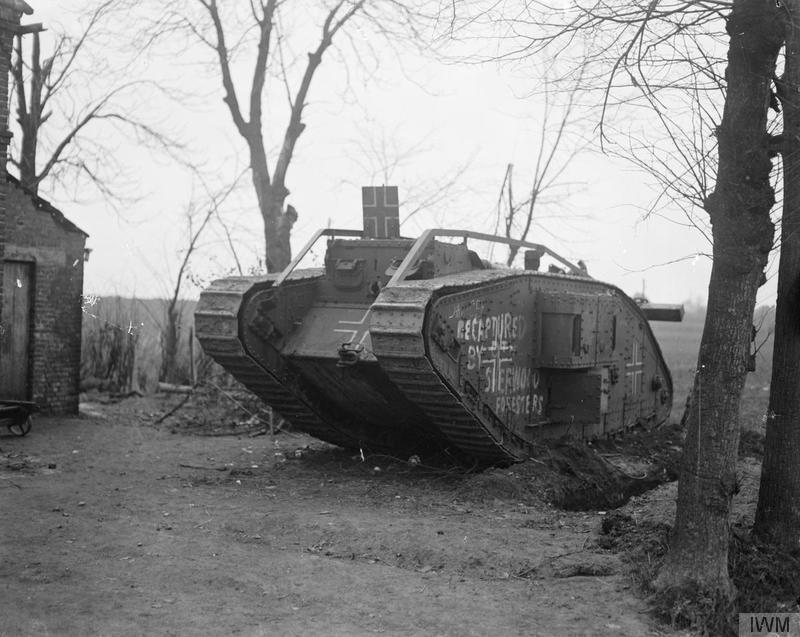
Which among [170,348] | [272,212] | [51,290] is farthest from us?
[170,348]

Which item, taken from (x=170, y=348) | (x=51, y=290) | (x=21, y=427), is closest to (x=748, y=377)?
(x=170, y=348)

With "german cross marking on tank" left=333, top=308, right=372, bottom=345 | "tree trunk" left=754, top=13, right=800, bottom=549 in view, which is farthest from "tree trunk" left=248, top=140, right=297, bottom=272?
"tree trunk" left=754, top=13, right=800, bottom=549

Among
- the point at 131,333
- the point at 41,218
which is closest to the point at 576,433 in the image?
the point at 41,218

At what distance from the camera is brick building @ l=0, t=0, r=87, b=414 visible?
14.7 meters

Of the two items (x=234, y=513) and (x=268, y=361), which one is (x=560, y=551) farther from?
(x=268, y=361)

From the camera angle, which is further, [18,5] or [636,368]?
[636,368]

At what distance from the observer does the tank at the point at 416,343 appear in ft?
30.9

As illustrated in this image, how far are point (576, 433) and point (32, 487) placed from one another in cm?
595

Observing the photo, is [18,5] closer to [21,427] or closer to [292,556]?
[21,427]

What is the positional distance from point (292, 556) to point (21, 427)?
278 inches

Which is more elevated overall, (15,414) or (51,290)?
(51,290)

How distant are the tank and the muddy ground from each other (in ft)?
1.78

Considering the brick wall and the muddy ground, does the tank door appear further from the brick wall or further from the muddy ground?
the brick wall

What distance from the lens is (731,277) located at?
643cm
